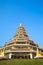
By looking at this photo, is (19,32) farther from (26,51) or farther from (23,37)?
(26,51)

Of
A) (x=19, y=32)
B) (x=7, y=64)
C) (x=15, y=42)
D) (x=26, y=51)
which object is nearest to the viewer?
(x=7, y=64)

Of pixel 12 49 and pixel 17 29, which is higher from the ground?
pixel 17 29

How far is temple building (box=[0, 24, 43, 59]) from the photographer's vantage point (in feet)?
153

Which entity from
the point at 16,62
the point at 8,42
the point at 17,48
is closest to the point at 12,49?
the point at 17,48

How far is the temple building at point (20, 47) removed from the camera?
153 ft

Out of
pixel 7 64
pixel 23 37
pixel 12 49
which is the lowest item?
pixel 7 64

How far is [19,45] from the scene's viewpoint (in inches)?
1940

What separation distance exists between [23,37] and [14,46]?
4.83m

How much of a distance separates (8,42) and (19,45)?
14.7ft

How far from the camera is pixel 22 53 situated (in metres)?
47.0

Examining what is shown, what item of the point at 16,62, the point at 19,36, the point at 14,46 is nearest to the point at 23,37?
the point at 19,36

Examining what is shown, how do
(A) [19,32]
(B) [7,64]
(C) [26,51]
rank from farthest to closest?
1. (A) [19,32]
2. (C) [26,51]
3. (B) [7,64]

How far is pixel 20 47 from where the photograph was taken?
161 ft

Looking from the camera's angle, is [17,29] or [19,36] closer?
[19,36]
